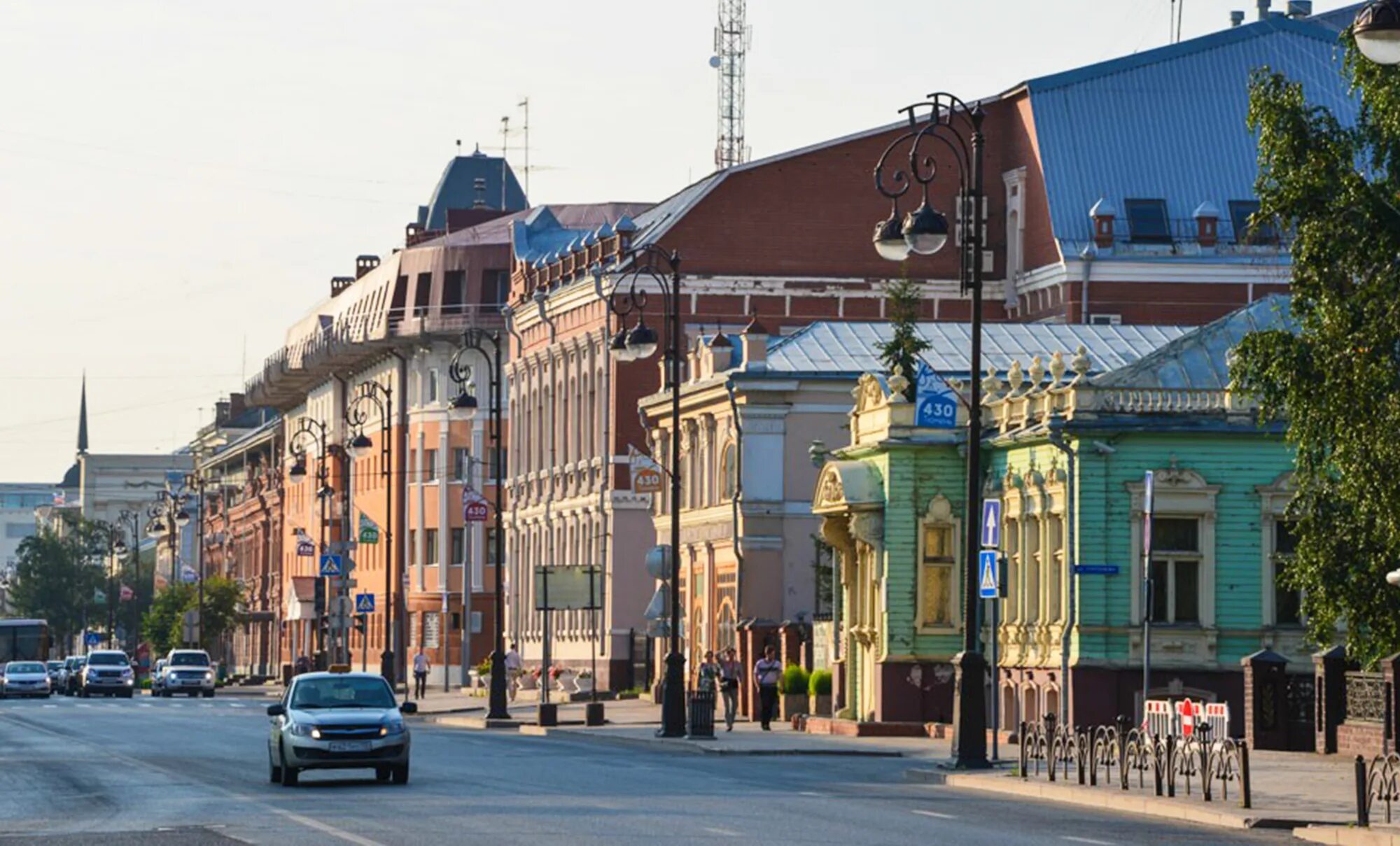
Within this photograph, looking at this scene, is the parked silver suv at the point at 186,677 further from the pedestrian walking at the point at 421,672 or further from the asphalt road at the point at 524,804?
the asphalt road at the point at 524,804

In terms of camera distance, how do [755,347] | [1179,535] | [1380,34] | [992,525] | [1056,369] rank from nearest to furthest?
[1380,34] < [992,525] < [1179,535] < [1056,369] < [755,347]

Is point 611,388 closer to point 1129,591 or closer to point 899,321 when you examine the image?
point 899,321

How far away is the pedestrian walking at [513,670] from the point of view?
271ft

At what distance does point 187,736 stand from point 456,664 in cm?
5475

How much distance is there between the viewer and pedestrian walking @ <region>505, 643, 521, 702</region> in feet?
271

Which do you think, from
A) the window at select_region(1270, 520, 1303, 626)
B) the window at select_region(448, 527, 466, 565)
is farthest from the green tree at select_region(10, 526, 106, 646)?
the window at select_region(1270, 520, 1303, 626)

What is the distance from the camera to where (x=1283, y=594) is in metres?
47.7

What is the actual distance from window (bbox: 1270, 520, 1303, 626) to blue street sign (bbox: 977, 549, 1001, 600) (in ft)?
42.1

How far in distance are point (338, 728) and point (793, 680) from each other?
26.2 m

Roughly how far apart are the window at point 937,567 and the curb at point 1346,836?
26894mm

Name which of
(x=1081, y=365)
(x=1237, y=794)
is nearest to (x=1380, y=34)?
(x=1237, y=794)

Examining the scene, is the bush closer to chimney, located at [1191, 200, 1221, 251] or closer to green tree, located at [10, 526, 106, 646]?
chimney, located at [1191, 200, 1221, 251]

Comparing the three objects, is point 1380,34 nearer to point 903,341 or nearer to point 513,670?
point 903,341

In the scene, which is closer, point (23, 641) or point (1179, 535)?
point (1179, 535)
